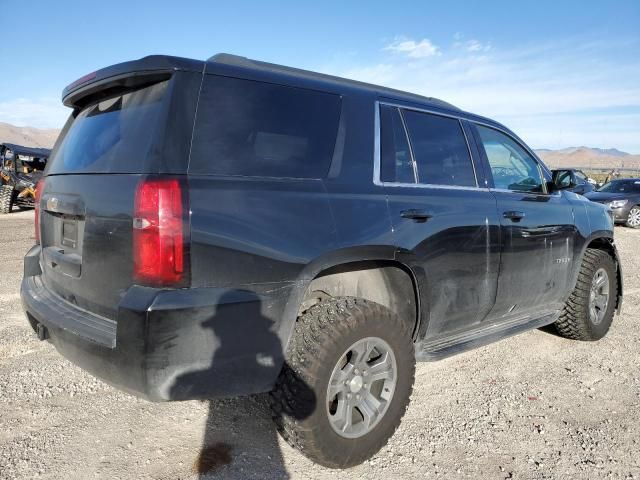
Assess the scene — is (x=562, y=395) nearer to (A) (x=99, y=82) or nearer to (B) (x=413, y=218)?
(B) (x=413, y=218)

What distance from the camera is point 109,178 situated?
2236 mm

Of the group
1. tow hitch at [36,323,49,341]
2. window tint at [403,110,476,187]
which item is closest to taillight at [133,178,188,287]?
tow hitch at [36,323,49,341]

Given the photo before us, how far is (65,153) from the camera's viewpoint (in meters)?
2.86

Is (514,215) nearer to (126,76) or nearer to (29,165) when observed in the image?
(126,76)

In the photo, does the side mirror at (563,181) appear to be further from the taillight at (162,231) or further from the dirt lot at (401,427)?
the taillight at (162,231)

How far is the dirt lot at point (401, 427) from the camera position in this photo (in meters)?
2.56

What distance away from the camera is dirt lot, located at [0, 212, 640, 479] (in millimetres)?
2564

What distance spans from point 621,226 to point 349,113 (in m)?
16.3

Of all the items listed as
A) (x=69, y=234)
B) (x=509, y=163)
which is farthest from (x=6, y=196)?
(x=509, y=163)

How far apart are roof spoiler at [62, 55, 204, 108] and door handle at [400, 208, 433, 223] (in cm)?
132

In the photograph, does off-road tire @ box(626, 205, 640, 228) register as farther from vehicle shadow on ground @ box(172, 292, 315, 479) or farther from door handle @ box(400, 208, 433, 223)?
vehicle shadow on ground @ box(172, 292, 315, 479)

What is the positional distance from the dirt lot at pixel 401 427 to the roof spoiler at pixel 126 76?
6.27 ft

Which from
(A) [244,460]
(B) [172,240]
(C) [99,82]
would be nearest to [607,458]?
(A) [244,460]

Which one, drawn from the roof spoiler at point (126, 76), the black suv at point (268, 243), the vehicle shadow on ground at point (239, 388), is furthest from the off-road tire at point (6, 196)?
the vehicle shadow on ground at point (239, 388)
